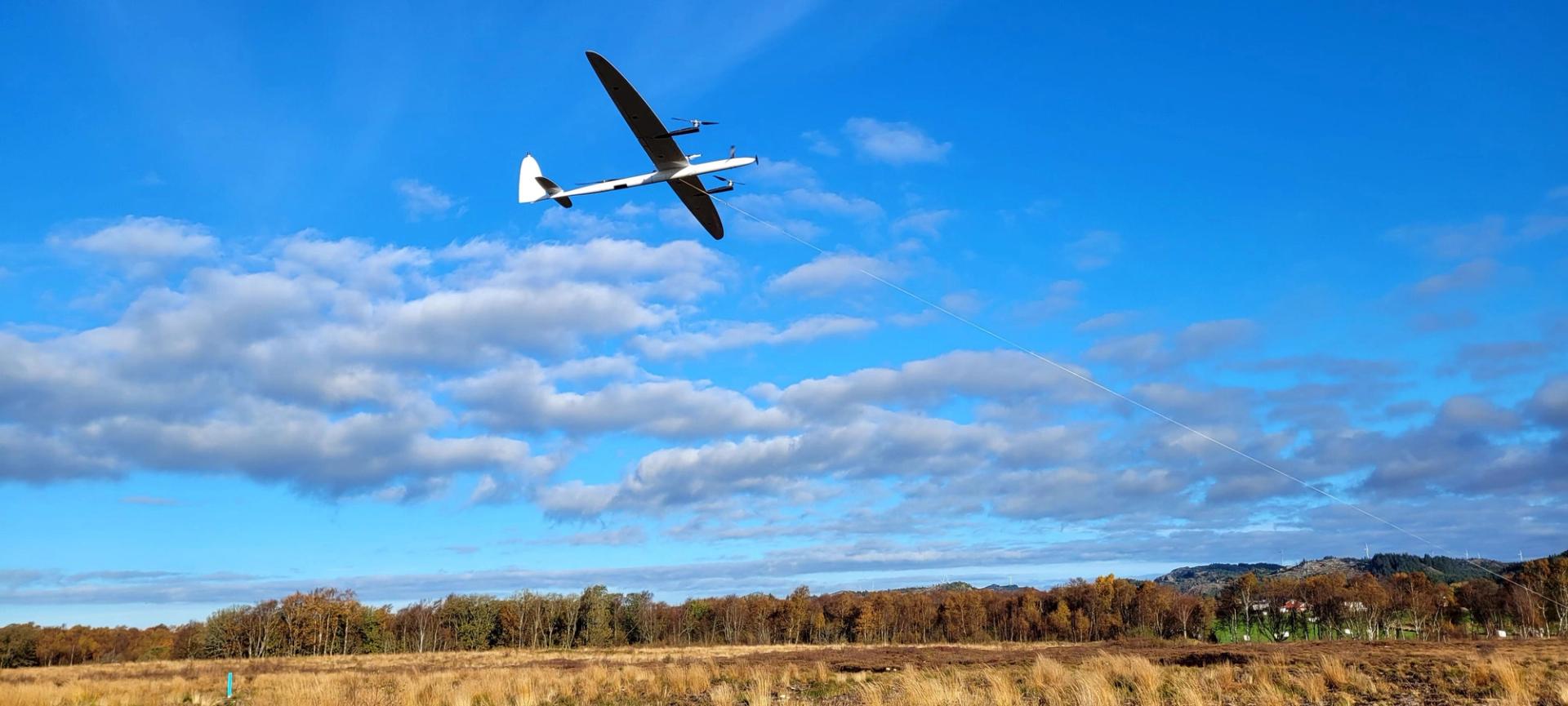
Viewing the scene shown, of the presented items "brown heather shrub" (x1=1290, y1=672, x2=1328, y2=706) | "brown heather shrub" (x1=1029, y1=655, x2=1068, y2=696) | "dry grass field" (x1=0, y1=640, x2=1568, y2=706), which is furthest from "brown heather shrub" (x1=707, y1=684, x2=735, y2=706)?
"brown heather shrub" (x1=1290, y1=672, x2=1328, y2=706)

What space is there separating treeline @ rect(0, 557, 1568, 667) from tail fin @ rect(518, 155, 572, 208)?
306ft

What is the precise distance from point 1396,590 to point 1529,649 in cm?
9236

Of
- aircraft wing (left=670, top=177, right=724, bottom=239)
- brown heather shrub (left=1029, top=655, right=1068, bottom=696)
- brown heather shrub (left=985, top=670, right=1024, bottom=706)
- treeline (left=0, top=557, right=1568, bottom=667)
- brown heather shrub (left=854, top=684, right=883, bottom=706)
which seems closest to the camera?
brown heather shrub (left=985, top=670, right=1024, bottom=706)

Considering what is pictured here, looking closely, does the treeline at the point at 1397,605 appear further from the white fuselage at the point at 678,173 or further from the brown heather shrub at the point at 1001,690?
the white fuselage at the point at 678,173

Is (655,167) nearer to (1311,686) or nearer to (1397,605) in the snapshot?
(1311,686)

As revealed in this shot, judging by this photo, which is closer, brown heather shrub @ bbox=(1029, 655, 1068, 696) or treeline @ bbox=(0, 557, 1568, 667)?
brown heather shrub @ bbox=(1029, 655, 1068, 696)

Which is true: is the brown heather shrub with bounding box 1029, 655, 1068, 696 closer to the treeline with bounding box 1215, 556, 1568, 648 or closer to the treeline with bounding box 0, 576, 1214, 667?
the treeline with bounding box 1215, 556, 1568, 648

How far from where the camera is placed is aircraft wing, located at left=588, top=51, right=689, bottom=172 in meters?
18.0

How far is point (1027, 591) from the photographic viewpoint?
13375 cm

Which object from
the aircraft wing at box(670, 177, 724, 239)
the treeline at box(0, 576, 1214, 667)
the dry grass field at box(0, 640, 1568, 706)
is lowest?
the treeline at box(0, 576, 1214, 667)

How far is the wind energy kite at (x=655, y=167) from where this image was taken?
1834 centimetres

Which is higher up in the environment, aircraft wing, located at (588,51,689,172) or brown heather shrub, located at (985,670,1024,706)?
aircraft wing, located at (588,51,689,172)

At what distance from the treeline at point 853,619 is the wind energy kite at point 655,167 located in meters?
93.4

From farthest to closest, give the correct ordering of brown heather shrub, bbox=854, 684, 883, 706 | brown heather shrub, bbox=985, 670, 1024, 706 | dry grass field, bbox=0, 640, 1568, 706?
brown heather shrub, bbox=854, 684, 883, 706 → dry grass field, bbox=0, 640, 1568, 706 → brown heather shrub, bbox=985, 670, 1024, 706
